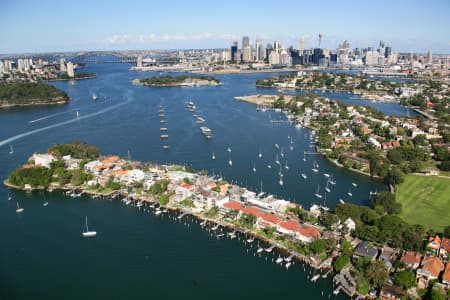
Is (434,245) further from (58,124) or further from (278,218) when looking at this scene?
(58,124)

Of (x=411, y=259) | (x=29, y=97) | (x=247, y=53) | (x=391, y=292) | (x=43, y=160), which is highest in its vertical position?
(x=247, y=53)

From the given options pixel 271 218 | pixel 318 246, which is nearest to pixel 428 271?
pixel 318 246

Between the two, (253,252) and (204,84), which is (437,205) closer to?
(253,252)

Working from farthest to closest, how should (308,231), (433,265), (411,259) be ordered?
(308,231) < (411,259) < (433,265)

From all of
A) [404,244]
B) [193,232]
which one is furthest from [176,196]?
[404,244]

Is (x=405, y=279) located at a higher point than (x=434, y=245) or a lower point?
lower

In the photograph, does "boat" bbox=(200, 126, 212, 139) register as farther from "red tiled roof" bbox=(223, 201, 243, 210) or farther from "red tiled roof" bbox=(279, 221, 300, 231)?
"red tiled roof" bbox=(279, 221, 300, 231)

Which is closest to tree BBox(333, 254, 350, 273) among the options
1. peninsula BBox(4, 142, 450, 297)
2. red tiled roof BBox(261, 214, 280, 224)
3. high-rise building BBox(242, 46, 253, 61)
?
peninsula BBox(4, 142, 450, 297)
